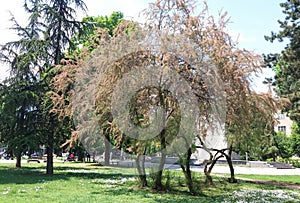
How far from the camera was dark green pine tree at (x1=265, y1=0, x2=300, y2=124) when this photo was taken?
27922mm

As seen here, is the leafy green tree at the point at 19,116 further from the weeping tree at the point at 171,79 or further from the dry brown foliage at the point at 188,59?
the dry brown foliage at the point at 188,59

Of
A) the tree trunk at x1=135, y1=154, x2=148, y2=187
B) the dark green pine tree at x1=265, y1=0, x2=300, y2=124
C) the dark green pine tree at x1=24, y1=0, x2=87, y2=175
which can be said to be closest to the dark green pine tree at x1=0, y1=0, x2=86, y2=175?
the dark green pine tree at x1=24, y1=0, x2=87, y2=175

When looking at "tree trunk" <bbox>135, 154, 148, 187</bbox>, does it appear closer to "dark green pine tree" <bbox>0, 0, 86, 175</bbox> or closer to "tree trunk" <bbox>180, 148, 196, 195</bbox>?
"tree trunk" <bbox>180, 148, 196, 195</bbox>

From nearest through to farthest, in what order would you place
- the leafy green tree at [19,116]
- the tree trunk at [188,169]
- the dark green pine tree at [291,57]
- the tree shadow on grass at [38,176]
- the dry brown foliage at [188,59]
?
the dry brown foliage at [188,59]
the tree trunk at [188,169]
the tree shadow on grass at [38,176]
the leafy green tree at [19,116]
the dark green pine tree at [291,57]

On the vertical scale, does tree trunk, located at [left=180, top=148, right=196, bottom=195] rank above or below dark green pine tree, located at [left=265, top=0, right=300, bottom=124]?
below

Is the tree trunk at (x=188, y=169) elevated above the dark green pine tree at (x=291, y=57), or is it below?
below

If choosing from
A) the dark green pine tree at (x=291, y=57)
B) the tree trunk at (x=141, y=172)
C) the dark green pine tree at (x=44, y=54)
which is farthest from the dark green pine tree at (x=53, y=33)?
the dark green pine tree at (x=291, y=57)

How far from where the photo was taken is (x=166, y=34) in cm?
1196

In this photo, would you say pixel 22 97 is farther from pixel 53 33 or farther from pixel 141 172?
pixel 141 172

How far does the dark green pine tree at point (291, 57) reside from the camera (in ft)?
91.6

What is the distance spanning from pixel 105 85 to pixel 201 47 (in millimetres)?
3504

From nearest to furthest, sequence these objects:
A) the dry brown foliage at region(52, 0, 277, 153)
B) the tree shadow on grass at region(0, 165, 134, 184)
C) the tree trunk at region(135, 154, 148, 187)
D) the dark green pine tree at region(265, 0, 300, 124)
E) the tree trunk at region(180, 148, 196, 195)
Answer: the dry brown foliage at region(52, 0, 277, 153)
the tree trunk at region(180, 148, 196, 195)
the tree trunk at region(135, 154, 148, 187)
the tree shadow on grass at region(0, 165, 134, 184)
the dark green pine tree at region(265, 0, 300, 124)

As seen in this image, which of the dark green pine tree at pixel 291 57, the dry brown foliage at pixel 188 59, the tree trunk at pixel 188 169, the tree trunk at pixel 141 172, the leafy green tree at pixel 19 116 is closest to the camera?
the dry brown foliage at pixel 188 59

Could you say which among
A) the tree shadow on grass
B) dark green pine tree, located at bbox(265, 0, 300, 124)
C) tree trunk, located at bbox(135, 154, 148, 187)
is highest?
dark green pine tree, located at bbox(265, 0, 300, 124)
